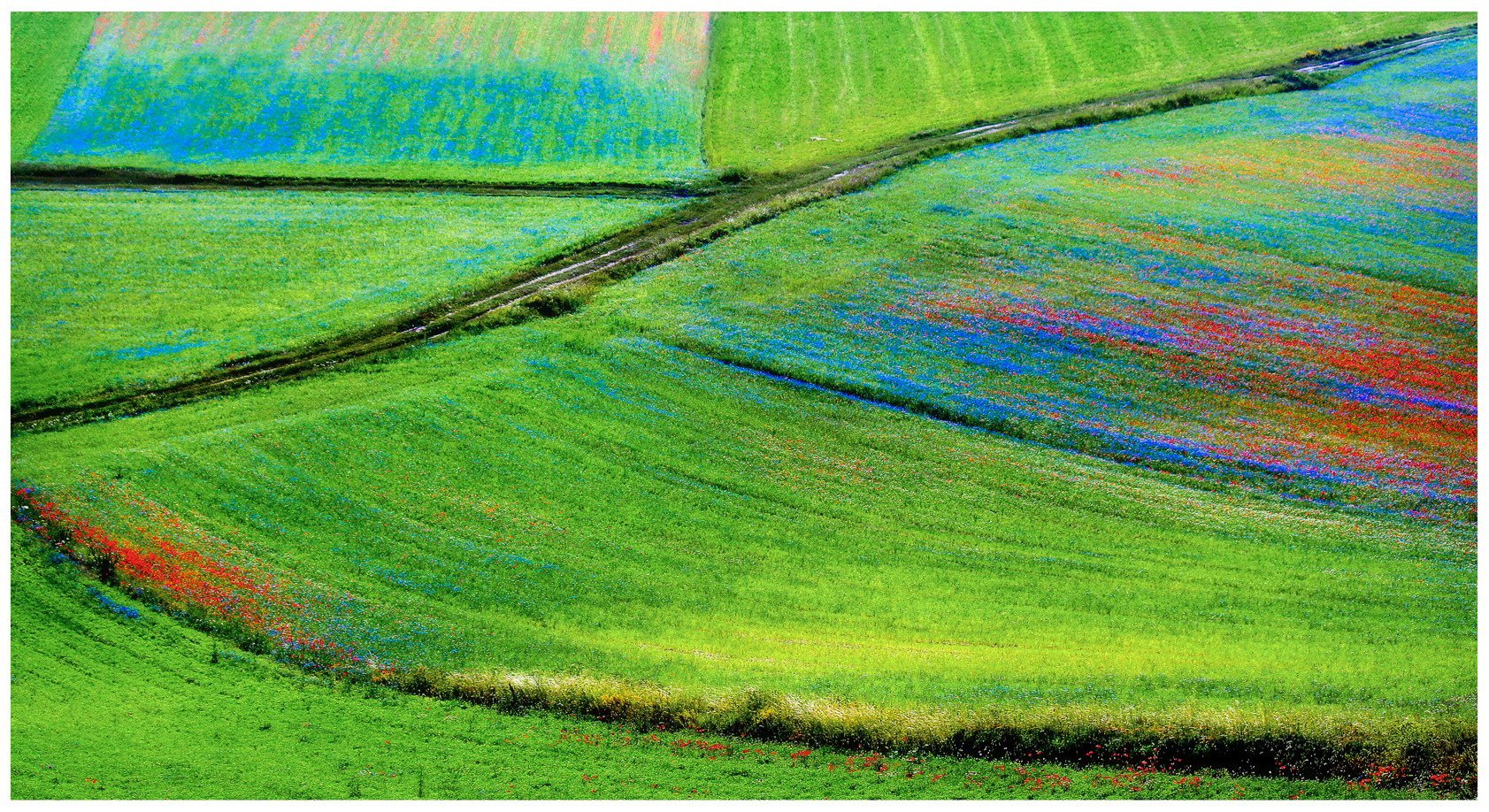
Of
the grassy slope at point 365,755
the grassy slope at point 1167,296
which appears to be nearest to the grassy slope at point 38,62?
the grassy slope at point 1167,296

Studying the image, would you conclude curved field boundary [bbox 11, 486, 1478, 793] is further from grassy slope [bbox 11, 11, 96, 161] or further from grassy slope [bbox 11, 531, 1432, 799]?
grassy slope [bbox 11, 11, 96, 161]

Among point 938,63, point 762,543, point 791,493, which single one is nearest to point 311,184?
point 791,493

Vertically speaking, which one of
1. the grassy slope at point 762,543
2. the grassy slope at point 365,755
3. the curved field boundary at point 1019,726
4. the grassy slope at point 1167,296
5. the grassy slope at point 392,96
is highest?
the grassy slope at point 392,96

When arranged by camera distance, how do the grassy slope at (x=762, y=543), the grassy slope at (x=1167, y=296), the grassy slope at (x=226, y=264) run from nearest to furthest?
the grassy slope at (x=762, y=543), the grassy slope at (x=1167, y=296), the grassy slope at (x=226, y=264)

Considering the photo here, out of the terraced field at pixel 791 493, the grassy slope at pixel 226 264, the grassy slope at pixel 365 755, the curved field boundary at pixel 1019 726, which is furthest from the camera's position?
the grassy slope at pixel 226 264

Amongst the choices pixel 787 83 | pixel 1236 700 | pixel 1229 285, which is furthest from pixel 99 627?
pixel 787 83

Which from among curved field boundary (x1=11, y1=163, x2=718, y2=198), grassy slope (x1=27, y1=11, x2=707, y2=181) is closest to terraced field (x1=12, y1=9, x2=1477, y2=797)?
curved field boundary (x1=11, y1=163, x2=718, y2=198)

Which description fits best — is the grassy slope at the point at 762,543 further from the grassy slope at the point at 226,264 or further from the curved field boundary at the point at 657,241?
the grassy slope at the point at 226,264

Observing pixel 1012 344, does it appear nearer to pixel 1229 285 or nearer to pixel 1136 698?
pixel 1229 285
